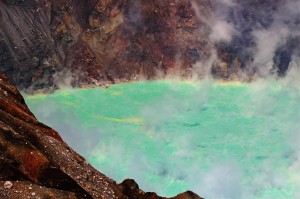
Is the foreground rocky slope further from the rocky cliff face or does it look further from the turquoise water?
the rocky cliff face

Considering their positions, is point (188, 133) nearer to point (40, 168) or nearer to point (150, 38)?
point (150, 38)

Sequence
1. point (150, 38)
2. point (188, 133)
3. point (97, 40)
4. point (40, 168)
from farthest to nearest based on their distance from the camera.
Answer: point (150, 38)
point (97, 40)
point (188, 133)
point (40, 168)

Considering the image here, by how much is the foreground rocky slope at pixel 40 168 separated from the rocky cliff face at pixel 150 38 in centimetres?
2766

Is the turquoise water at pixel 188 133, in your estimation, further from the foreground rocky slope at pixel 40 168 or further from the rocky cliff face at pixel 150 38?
the foreground rocky slope at pixel 40 168

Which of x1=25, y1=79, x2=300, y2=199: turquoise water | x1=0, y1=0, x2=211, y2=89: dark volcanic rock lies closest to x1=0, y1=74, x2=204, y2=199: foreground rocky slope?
x1=25, y1=79, x2=300, y2=199: turquoise water

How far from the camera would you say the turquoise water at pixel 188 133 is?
1138 inches

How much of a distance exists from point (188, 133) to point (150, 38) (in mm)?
17640

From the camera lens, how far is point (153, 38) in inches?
1981

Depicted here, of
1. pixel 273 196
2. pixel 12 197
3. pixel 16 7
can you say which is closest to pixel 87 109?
pixel 16 7

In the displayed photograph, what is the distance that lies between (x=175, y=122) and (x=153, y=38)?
51.4 feet

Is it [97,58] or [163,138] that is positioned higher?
[97,58]

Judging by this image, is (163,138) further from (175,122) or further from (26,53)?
(26,53)

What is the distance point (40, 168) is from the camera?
1388 cm

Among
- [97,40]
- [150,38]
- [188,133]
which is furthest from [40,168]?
[150,38]
